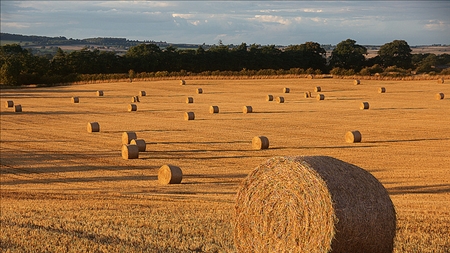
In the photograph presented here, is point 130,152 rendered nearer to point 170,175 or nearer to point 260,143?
point 260,143

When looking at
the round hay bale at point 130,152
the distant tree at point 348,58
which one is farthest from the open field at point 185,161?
the distant tree at point 348,58

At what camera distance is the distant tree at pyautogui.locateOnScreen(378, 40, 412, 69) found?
8969cm

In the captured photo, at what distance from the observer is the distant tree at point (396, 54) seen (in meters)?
89.7

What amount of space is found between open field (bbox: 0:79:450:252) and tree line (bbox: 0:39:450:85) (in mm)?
21897

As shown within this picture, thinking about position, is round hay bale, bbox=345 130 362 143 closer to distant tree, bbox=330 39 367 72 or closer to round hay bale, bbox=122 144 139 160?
round hay bale, bbox=122 144 139 160

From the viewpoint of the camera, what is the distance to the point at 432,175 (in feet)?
62.5

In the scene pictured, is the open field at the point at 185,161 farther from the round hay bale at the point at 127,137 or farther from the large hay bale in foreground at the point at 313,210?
the large hay bale in foreground at the point at 313,210

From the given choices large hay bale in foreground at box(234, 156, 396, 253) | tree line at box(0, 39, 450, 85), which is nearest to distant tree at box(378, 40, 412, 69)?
tree line at box(0, 39, 450, 85)

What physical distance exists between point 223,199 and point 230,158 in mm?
7502

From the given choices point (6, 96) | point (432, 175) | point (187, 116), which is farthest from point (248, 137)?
point (6, 96)

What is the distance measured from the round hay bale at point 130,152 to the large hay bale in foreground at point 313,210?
14239 mm

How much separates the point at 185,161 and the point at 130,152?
1942 millimetres

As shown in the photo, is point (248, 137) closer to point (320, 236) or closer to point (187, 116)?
point (187, 116)

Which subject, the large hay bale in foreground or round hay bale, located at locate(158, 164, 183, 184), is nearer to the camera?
the large hay bale in foreground
